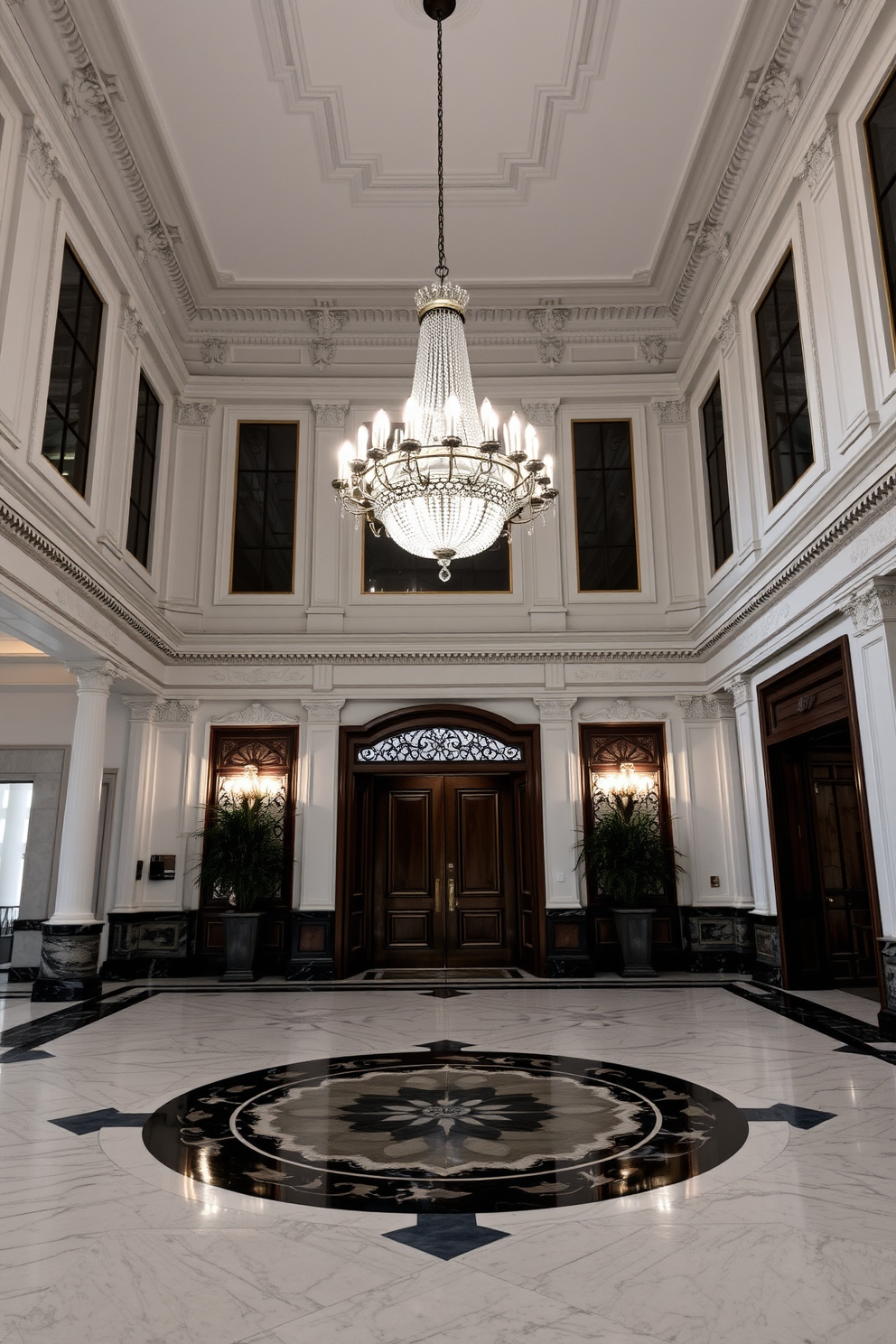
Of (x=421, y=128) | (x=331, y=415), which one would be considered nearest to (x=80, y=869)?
(x=331, y=415)

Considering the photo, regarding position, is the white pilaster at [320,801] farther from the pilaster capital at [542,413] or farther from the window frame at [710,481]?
the window frame at [710,481]

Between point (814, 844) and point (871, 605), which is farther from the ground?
point (871, 605)

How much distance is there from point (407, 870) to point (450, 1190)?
711 cm

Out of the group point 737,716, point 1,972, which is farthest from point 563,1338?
point 1,972

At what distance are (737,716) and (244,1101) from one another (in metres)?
6.34

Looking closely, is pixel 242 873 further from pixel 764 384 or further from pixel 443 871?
pixel 764 384

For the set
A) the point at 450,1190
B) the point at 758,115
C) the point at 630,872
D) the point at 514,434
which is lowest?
the point at 450,1190

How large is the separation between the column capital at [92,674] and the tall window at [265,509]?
2.36m

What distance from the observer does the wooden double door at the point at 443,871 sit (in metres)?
10.0

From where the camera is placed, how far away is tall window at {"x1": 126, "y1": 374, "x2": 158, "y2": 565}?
9.25 m

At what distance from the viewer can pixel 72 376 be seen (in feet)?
24.6

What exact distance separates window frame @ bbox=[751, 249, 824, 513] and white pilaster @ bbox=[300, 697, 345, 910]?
4.86 m

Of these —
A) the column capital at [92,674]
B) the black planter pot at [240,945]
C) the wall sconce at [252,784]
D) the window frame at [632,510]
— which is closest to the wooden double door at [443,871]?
the wall sconce at [252,784]

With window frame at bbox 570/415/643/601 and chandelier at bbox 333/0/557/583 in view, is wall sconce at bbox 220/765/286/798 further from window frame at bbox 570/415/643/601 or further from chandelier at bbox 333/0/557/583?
chandelier at bbox 333/0/557/583
